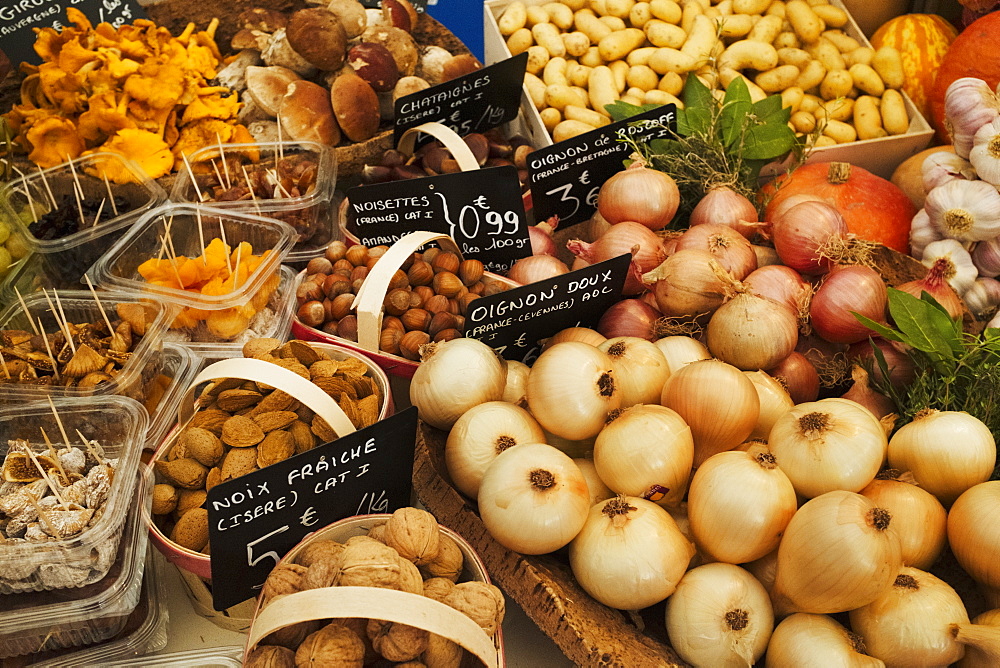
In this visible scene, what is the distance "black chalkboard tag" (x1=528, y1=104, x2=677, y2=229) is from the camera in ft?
6.15

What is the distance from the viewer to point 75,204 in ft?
6.31

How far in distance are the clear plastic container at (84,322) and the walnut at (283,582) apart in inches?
24.7

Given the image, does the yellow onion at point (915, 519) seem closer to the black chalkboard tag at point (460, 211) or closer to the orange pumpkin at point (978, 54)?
the black chalkboard tag at point (460, 211)

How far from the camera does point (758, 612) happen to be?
1.05 metres

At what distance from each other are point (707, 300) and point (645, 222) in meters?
0.33

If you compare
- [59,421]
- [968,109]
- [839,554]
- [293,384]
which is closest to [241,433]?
[293,384]

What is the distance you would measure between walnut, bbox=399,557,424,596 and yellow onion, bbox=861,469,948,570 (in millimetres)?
653

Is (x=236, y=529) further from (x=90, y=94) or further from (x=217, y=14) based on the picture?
(x=217, y=14)

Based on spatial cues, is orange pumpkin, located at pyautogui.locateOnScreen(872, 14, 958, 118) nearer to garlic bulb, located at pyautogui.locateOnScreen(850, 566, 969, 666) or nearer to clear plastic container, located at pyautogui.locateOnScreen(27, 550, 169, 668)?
garlic bulb, located at pyautogui.locateOnScreen(850, 566, 969, 666)

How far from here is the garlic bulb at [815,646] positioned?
3.21ft

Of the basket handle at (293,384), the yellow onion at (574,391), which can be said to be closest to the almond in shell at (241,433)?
the basket handle at (293,384)

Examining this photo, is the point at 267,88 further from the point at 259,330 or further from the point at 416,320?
the point at 416,320

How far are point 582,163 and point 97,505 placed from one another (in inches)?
51.7

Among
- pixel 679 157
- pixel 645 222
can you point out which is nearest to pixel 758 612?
pixel 645 222
